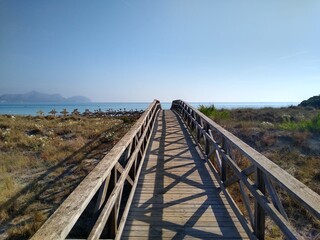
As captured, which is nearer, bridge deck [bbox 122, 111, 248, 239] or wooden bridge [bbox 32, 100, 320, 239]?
wooden bridge [bbox 32, 100, 320, 239]

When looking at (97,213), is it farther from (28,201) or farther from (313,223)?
(313,223)

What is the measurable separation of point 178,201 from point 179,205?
18 centimetres

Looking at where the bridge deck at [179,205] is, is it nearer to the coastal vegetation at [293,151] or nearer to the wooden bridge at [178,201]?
the wooden bridge at [178,201]

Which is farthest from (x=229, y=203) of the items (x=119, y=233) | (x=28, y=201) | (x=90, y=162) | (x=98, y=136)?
(x=98, y=136)

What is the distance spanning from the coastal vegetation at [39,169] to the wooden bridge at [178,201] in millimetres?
1072

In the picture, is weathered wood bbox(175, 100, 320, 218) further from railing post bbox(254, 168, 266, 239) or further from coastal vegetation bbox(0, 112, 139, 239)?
coastal vegetation bbox(0, 112, 139, 239)

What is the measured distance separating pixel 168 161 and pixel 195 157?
0.97 m

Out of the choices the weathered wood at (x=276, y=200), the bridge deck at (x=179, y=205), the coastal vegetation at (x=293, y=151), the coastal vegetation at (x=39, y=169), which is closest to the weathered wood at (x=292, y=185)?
the weathered wood at (x=276, y=200)

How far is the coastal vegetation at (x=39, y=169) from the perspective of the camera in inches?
233

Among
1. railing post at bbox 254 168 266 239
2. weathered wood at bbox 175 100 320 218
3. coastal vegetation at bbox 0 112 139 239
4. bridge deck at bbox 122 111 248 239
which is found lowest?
coastal vegetation at bbox 0 112 139 239

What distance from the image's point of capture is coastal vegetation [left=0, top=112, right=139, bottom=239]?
5.93 m

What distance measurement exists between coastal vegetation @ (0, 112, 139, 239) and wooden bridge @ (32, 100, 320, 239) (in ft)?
3.52

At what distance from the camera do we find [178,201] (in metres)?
5.14

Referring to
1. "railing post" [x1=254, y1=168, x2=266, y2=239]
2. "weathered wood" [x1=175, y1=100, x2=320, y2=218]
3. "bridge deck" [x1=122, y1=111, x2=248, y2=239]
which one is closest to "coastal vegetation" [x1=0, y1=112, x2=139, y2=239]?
"bridge deck" [x1=122, y1=111, x2=248, y2=239]
